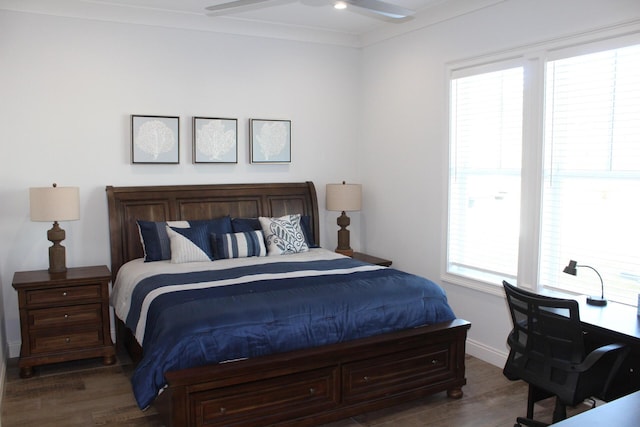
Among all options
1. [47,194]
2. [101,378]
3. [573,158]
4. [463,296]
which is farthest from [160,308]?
[573,158]

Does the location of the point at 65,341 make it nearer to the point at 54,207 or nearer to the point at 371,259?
the point at 54,207

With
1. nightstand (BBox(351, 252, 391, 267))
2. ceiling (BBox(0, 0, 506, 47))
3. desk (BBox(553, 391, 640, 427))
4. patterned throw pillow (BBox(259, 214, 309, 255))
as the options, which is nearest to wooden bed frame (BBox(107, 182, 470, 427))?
patterned throw pillow (BBox(259, 214, 309, 255))

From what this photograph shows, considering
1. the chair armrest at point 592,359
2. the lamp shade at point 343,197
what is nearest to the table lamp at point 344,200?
the lamp shade at point 343,197

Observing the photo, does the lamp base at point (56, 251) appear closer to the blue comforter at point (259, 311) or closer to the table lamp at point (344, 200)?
the blue comforter at point (259, 311)

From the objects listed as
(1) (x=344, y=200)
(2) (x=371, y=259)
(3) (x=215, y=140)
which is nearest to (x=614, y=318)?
(2) (x=371, y=259)

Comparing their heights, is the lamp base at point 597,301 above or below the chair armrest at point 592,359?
above

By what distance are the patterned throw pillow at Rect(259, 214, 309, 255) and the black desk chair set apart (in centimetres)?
225

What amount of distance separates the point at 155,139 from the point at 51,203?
3.54 ft

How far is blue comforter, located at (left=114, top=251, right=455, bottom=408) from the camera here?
2994 mm

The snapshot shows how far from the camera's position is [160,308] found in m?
3.29

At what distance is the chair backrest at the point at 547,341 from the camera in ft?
8.97

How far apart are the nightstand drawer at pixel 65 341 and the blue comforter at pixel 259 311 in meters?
0.56

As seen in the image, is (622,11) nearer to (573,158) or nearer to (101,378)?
(573,158)

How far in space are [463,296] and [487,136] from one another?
1345mm
